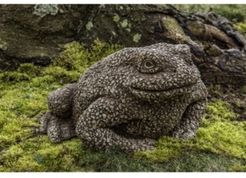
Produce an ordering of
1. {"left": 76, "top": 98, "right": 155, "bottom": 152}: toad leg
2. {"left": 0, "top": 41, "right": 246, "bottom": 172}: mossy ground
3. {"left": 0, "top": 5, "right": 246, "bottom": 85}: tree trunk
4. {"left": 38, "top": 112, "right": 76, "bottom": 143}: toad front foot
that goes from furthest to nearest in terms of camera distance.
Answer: {"left": 0, "top": 5, "right": 246, "bottom": 85}: tree trunk
{"left": 38, "top": 112, "right": 76, "bottom": 143}: toad front foot
{"left": 76, "top": 98, "right": 155, "bottom": 152}: toad leg
{"left": 0, "top": 41, "right": 246, "bottom": 172}: mossy ground

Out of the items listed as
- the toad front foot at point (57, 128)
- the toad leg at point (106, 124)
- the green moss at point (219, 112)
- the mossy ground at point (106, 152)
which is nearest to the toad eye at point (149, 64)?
the toad leg at point (106, 124)

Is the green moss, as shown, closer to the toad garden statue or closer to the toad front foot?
the toad garden statue

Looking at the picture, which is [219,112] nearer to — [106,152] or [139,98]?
[139,98]

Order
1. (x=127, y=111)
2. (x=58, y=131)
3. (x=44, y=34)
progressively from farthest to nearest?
1. (x=44, y=34)
2. (x=58, y=131)
3. (x=127, y=111)

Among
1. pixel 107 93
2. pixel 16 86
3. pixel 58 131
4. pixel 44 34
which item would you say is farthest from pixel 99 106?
pixel 44 34

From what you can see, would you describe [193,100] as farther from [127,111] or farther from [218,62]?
[218,62]

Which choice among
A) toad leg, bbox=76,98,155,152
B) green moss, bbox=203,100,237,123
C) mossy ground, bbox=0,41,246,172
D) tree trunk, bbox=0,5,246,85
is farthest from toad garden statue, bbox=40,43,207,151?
tree trunk, bbox=0,5,246,85
